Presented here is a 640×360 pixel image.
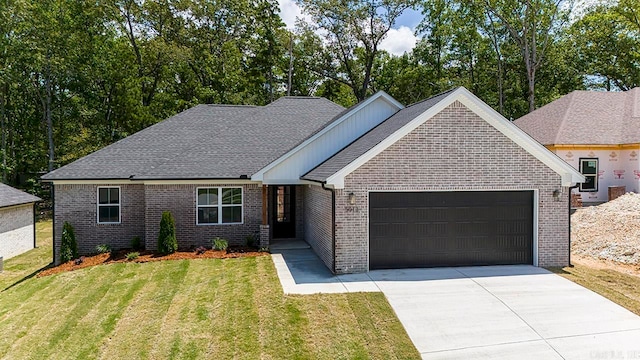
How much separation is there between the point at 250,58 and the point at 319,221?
2644cm

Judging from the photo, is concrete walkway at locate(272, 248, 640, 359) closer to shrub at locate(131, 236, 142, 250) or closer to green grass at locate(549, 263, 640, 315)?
green grass at locate(549, 263, 640, 315)

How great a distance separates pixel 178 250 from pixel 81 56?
80.9 feet

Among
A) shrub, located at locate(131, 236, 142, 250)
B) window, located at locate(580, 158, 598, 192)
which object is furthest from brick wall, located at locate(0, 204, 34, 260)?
window, located at locate(580, 158, 598, 192)

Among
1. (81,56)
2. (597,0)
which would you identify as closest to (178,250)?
(81,56)

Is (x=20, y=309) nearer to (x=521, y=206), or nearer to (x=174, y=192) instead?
(x=174, y=192)

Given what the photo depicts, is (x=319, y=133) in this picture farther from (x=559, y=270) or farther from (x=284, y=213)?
(x=559, y=270)

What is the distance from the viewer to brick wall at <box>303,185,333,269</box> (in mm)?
11055

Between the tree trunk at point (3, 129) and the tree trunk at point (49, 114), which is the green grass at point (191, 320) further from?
the tree trunk at point (3, 129)

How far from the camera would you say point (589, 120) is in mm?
20766

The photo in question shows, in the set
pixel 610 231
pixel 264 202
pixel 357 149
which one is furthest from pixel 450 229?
pixel 610 231

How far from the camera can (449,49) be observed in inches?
1404

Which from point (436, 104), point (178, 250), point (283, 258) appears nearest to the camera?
point (436, 104)

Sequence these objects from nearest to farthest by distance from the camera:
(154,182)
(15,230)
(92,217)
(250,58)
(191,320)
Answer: (191,320)
(154,182)
(92,217)
(15,230)
(250,58)

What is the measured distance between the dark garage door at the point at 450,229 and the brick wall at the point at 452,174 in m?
0.31
